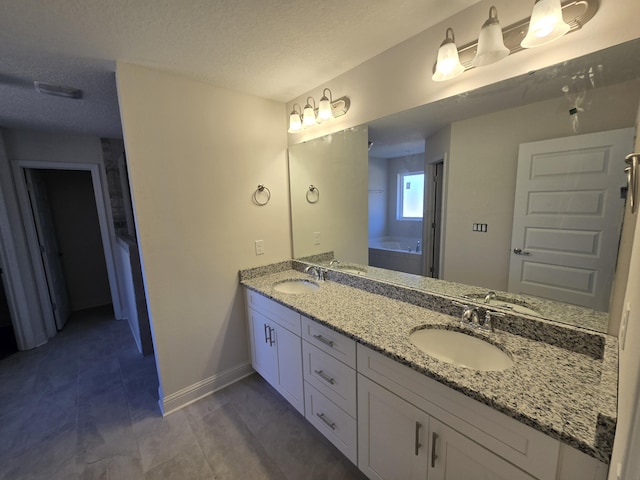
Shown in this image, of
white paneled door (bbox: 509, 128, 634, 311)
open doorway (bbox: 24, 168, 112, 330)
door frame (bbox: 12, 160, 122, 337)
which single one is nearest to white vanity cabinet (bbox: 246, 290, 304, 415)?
white paneled door (bbox: 509, 128, 634, 311)

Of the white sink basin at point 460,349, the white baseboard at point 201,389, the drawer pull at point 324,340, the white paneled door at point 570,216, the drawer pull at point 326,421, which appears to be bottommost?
the white baseboard at point 201,389

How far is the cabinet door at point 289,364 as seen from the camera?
1.71 metres

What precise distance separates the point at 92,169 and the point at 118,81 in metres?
2.25

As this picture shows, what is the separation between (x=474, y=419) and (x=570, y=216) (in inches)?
34.4

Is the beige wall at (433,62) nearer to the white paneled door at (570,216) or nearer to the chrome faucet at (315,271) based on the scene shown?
the white paneled door at (570,216)

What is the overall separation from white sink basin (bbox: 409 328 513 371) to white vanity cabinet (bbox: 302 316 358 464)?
1.16 feet

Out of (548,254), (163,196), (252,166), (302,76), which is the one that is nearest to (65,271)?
(163,196)

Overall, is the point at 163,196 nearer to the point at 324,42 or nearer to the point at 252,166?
the point at 252,166

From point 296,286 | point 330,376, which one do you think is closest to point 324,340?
point 330,376

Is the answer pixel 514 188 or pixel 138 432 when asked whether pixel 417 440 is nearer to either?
pixel 514 188

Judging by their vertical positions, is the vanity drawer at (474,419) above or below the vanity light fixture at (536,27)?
below

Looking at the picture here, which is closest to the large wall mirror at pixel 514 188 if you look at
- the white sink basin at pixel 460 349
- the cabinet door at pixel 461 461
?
the white sink basin at pixel 460 349

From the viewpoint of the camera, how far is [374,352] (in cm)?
121

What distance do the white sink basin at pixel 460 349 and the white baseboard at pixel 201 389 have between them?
1.66 meters
